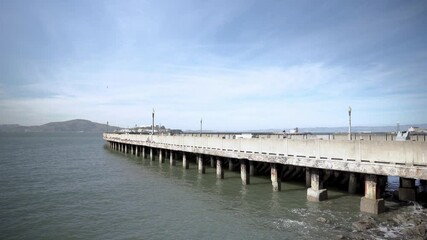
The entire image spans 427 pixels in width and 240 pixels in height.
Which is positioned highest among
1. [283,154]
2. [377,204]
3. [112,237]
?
[283,154]

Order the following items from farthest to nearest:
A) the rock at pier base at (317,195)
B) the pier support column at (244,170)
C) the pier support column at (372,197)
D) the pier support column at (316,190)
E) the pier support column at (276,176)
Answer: the pier support column at (244,170), the pier support column at (276,176), the rock at pier base at (317,195), the pier support column at (316,190), the pier support column at (372,197)

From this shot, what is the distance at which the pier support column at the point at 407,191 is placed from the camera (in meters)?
18.7

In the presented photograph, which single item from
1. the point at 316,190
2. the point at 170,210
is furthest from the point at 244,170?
the point at 170,210

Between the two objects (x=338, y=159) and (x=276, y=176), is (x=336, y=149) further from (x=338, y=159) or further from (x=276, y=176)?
(x=276, y=176)

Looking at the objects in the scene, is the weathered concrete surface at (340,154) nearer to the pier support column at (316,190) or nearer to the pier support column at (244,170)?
the pier support column at (316,190)

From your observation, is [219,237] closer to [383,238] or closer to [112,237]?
[112,237]

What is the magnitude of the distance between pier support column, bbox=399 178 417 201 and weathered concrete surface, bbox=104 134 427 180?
5382mm

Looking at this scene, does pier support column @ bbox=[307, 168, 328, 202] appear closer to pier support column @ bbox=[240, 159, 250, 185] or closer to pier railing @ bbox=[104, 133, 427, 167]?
pier railing @ bbox=[104, 133, 427, 167]

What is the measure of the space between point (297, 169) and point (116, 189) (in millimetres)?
14735

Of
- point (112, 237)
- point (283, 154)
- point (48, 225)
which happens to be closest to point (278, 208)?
point (283, 154)

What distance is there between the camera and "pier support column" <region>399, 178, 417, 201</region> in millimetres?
18703

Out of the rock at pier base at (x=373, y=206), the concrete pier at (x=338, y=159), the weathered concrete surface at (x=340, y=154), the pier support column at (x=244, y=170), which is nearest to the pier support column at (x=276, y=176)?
the concrete pier at (x=338, y=159)

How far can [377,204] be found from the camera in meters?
15.6

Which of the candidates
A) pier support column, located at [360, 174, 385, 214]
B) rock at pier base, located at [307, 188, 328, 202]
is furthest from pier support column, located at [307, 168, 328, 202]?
pier support column, located at [360, 174, 385, 214]
